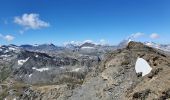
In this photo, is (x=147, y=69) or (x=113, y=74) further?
(x=113, y=74)

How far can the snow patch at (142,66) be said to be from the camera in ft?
122

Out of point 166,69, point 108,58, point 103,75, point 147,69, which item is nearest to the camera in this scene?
point 166,69

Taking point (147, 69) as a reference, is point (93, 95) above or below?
below

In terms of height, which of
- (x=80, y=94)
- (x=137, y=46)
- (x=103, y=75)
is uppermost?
(x=137, y=46)

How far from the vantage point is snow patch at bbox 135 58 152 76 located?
37.3 metres

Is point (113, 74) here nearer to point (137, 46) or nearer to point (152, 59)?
point (152, 59)

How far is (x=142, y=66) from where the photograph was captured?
40656 mm

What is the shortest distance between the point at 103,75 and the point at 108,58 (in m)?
5.92

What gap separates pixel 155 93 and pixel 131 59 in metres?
16.4

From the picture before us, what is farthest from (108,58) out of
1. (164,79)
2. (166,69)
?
(164,79)

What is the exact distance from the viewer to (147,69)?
3712 cm

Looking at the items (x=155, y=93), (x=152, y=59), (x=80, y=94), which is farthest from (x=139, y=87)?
(x=80, y=94)

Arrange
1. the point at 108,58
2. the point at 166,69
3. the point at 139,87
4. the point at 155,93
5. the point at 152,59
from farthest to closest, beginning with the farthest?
the point at 108,58 → the point at 152,59 → the point at 166,69 → the point at 139,87 → the point at 155,93

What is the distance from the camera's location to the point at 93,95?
43000mm
